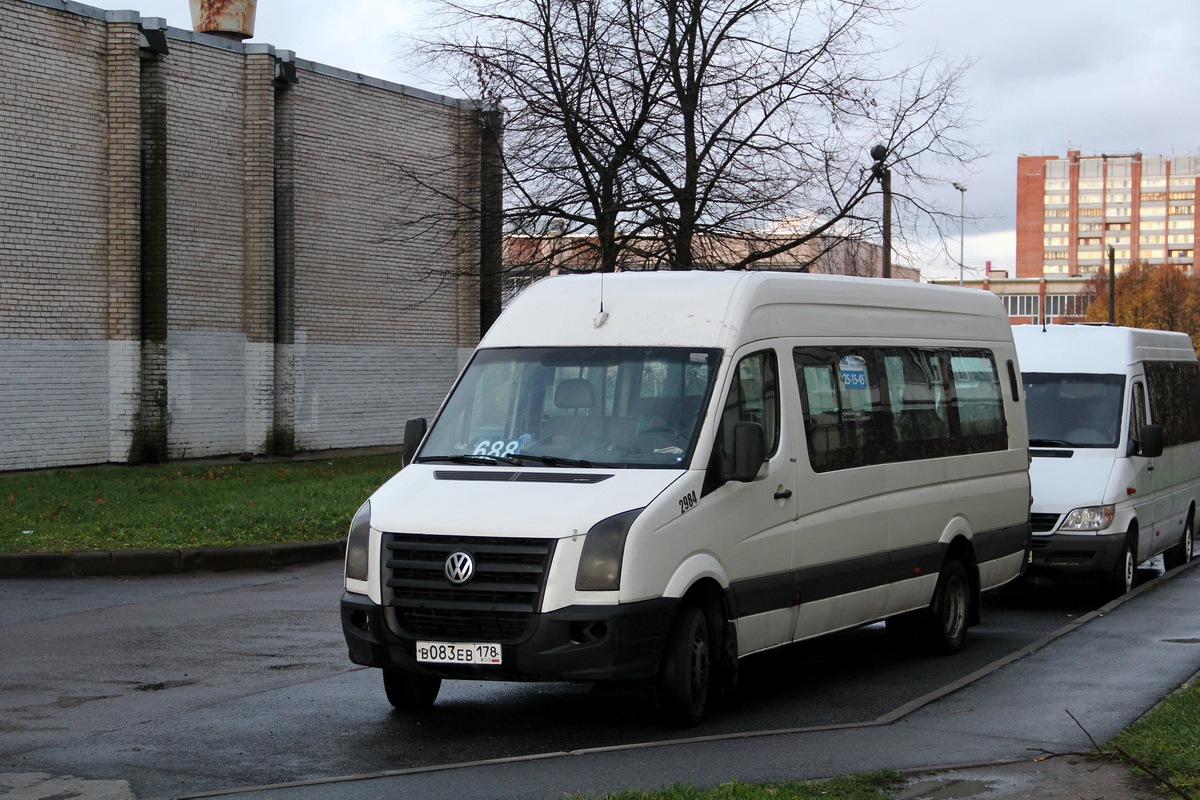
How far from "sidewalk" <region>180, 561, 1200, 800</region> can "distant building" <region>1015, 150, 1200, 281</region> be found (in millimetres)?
182296

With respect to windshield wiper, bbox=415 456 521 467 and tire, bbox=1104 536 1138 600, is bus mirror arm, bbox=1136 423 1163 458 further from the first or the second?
windshield wiper, bbox=415 456 521 467

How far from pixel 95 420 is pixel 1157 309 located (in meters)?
75.6

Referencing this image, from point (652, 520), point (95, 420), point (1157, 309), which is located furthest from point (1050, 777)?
point (1157, 309)

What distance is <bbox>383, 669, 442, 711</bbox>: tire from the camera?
8.20 meters

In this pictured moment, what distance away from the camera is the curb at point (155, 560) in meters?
14.0

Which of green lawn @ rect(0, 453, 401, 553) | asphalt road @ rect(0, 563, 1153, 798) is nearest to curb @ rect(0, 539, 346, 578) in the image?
green lawn @ rect(0, 453, 401, 553)

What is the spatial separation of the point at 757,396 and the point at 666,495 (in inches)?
50.6

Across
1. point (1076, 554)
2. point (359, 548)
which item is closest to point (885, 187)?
point (1076, 554)

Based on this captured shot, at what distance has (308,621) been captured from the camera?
11773 millimetres

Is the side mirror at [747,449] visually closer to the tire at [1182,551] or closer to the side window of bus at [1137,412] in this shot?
the side window of bus at [1137,412]

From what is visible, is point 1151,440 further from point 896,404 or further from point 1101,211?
point 1101,211

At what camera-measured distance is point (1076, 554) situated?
13.4 metres

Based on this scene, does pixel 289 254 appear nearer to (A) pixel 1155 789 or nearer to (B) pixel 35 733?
(B) pixel 35 733

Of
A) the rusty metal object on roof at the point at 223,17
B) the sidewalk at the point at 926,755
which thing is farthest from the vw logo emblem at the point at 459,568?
the rusty metal object on roof at the point at 223,17
